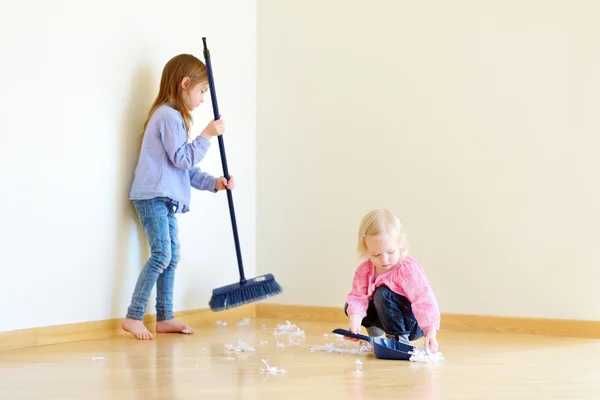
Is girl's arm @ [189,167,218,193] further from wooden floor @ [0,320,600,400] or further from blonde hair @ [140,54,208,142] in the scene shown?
wooden floor @ [0,320,600,400]

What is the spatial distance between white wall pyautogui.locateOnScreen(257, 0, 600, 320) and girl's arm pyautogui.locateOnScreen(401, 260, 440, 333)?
871mm

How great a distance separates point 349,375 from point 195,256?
1432 millimetres

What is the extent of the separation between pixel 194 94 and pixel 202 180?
1.12ft

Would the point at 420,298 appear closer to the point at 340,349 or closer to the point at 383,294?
the point at 383,294

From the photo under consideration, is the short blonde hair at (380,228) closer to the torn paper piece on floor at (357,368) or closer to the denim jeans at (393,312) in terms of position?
the denim jeans at (393,312)

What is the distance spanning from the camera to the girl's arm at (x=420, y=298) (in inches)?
93.6

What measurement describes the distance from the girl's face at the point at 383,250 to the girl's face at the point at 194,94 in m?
1.01

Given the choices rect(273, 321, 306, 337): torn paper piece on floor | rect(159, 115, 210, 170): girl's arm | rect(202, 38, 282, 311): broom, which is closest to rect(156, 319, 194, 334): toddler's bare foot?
rect(202, 38, 282, 311): broom

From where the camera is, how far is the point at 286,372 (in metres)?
2.08

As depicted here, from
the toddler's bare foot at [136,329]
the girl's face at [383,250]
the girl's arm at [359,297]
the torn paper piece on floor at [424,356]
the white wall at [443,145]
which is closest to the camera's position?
the torn paper piece on floor at [424,356]

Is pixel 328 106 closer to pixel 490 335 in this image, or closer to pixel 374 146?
pixel 374 146

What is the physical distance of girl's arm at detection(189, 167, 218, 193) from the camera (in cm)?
313

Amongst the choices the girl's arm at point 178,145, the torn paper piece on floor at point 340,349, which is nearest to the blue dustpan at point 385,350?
the torn paper piece on floor at point 340,349

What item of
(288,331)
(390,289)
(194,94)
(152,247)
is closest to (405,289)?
(390,289)
